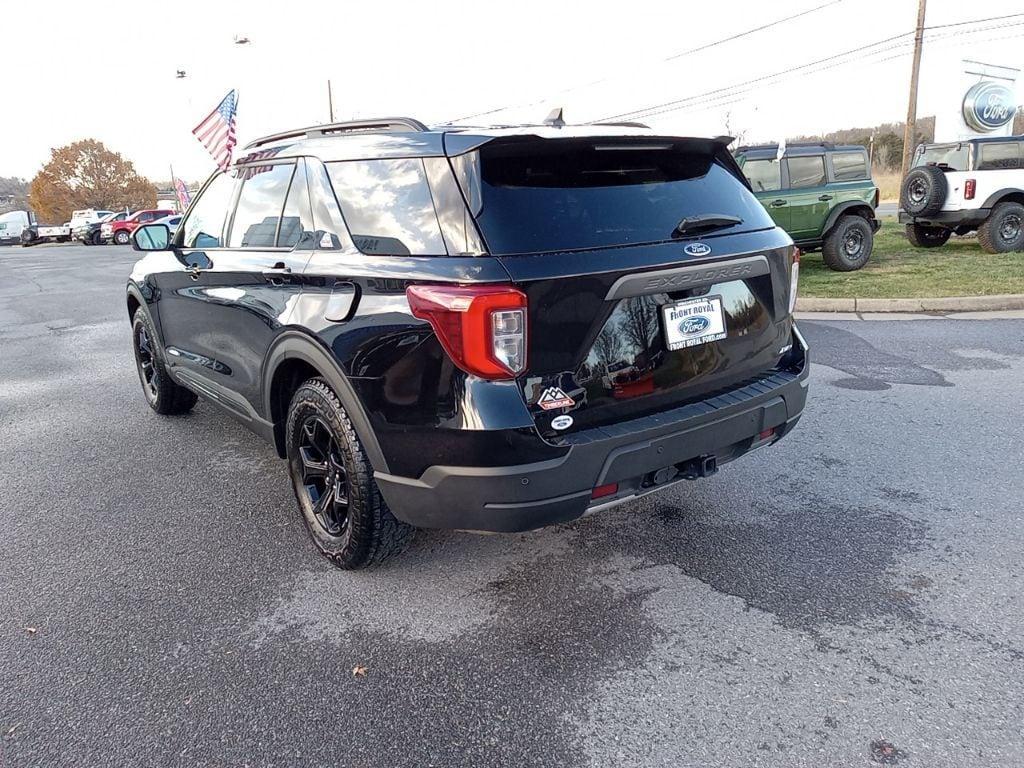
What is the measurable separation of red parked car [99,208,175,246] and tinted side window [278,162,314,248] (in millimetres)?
Result: 35731

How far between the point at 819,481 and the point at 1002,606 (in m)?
1.25

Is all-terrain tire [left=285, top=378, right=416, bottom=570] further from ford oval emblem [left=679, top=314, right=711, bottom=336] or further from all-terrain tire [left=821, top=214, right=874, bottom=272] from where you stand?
all-terrain tire [left=821, top=214, right=874, bottom=272]

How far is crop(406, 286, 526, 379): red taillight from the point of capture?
2.35m

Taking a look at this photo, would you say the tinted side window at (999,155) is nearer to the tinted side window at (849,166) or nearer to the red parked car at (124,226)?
the tinted side window at (849,166)

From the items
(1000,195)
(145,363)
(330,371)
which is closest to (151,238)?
(145,363)

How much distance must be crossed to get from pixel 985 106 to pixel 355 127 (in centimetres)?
2027

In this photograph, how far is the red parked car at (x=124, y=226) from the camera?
35250mm

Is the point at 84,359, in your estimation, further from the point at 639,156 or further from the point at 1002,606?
the point at 1002,606

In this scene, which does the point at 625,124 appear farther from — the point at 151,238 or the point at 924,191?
the point at 924,191

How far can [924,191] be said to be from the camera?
12.3m

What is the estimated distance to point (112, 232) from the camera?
121ft

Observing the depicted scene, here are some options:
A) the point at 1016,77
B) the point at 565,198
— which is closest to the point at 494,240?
the point at 565,198

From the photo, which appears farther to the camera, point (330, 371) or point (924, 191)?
point (924, 191)

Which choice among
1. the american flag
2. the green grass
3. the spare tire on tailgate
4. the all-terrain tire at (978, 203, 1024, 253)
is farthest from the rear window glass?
the american flag
